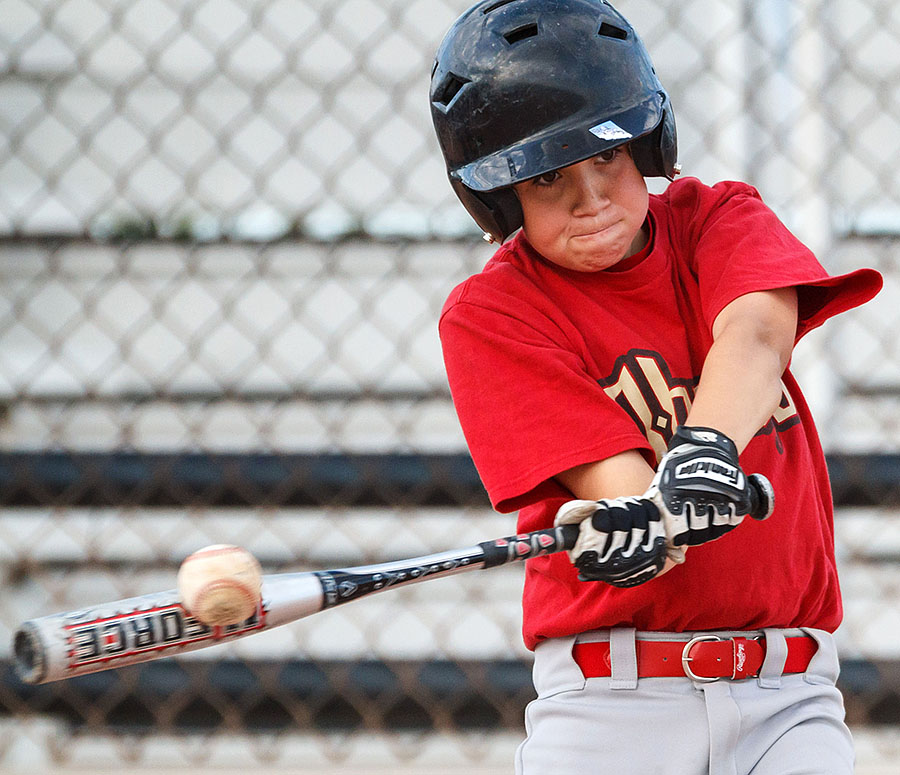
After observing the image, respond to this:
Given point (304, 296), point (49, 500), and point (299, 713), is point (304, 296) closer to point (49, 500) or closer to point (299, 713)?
point (49, 500)

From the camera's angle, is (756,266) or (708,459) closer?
(708,459)

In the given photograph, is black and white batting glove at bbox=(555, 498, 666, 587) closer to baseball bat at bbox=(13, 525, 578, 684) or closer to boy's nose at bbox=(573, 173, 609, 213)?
baseball bat at bbox=(13, 525, 578, 684)

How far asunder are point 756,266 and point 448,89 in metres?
0.30

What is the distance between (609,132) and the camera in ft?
2.98

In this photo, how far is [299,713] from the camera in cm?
181

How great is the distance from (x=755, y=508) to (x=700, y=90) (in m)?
1.39

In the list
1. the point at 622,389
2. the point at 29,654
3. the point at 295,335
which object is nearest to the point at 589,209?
the point at 622,389

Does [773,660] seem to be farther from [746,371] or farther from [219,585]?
[219,585]

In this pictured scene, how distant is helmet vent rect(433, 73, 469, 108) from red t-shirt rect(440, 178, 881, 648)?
0.45 ft

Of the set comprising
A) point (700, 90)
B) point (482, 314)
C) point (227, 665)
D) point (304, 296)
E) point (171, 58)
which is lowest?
point (227, 665)

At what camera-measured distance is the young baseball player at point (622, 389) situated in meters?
0.92

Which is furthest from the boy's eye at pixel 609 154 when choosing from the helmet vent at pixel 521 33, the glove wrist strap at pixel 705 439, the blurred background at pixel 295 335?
the blurred background at pixel 295 335

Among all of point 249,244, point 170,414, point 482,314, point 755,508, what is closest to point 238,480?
point 170,414

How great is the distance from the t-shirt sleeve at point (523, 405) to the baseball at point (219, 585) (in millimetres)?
258
